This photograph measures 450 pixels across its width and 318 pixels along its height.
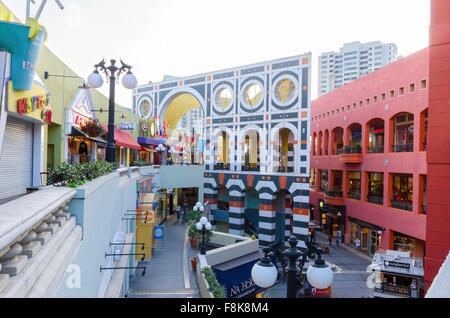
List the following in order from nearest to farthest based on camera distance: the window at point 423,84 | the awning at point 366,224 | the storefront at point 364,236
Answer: the window at point 423,84 → the awning at point 366,224 → the storefront at point 364,236

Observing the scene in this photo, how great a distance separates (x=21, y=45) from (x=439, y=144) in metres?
10.9

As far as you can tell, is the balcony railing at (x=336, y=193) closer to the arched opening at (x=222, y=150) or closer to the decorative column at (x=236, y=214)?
the decorative column at (x=236, y=214)

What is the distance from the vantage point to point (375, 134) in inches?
1080

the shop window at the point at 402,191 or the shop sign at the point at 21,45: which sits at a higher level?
the shop sign at the point at 21,45

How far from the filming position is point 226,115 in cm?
2808

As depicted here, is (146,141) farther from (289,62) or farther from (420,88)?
(420,88)

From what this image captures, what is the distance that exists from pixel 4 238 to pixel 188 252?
16.3 metres

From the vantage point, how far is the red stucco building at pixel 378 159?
69.9 ft

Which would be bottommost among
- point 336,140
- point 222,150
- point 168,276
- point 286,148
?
point 168,276

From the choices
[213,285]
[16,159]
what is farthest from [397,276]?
[16,159]

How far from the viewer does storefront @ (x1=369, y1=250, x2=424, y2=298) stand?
14.8m

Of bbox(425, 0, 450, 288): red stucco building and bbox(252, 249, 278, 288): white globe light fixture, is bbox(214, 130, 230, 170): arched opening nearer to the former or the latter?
bbox(425, 0, 450, 288): red stucco building

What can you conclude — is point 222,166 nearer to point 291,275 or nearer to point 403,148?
point 403,148

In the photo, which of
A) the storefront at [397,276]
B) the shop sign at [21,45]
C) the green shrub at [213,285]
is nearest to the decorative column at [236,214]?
the storefront at [397,276]
